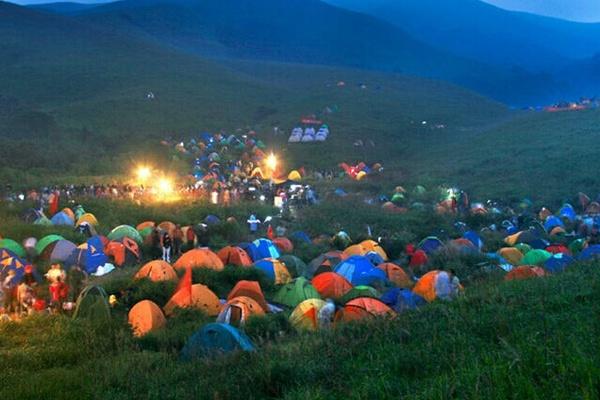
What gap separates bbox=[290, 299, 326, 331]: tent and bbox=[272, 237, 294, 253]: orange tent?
8595 mm

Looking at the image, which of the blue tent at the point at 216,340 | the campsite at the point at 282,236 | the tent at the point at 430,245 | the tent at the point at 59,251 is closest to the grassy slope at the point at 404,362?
the campsite at the point at 282,236

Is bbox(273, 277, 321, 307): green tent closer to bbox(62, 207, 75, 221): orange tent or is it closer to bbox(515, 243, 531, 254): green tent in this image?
bbox(515, 243, 531, 254): green tent

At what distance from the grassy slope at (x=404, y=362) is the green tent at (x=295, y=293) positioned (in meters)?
5.87

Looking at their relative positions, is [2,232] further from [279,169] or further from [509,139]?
[509,139]

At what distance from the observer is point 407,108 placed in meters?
69.7

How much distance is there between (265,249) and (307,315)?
7705 millimetres

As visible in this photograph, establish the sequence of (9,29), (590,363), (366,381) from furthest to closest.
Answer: (9,29), (366,381), (590,363)

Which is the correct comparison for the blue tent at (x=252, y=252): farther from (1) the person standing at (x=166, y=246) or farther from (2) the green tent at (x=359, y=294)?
(2) the green tent at (x=359, y=294)

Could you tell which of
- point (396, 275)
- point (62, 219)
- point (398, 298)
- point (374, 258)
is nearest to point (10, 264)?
point (62, 219)

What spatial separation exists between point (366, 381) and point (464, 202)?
27.3 meters

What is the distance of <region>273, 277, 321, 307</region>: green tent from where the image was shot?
1436 cm

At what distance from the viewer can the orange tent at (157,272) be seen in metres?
14.9

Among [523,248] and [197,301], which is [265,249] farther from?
[523,248]

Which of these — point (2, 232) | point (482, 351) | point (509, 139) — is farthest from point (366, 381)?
point (509, 139)
